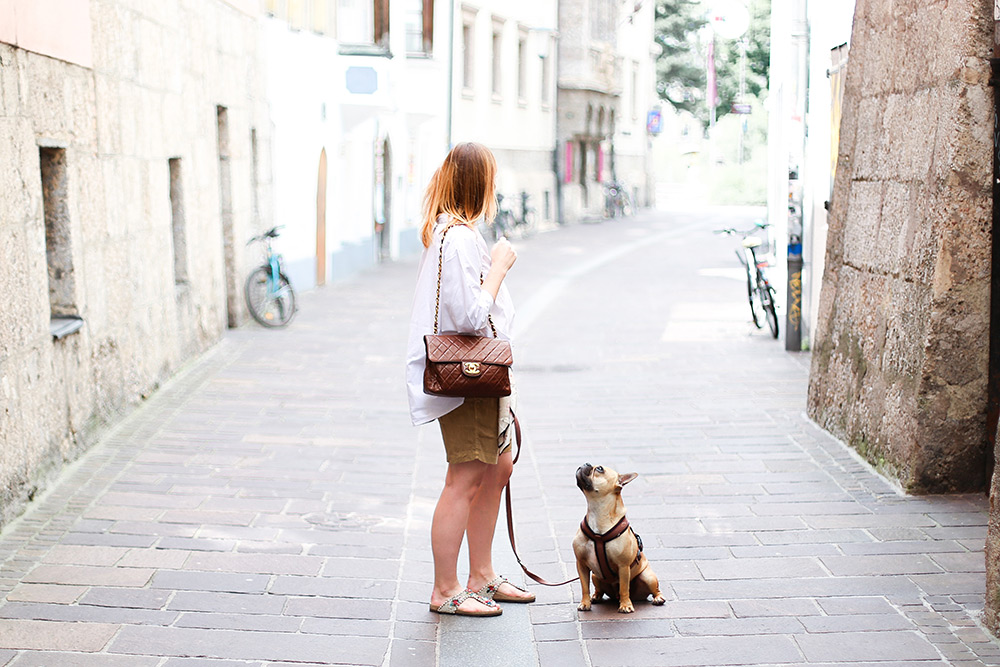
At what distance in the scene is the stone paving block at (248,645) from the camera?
461 centimetres

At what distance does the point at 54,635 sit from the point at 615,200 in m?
39.4

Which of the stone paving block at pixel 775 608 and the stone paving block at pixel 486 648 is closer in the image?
the stone paving block at pixel 486 648

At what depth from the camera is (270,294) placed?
46.8 feet

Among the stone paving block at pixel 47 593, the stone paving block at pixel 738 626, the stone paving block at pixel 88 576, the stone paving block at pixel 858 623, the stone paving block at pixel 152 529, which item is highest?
the stone paving block at pixel 858 623

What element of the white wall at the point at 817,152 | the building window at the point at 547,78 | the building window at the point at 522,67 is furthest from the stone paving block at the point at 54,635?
the building window at the point at 547,78

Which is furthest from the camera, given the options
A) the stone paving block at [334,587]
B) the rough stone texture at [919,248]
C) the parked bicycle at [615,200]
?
the parked bicycle at [615,200]

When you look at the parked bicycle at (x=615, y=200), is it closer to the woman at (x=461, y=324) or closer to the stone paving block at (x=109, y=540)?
the stone paving block at (x=109, y=540)

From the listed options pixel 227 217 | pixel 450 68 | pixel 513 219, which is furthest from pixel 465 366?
pixel 513 219

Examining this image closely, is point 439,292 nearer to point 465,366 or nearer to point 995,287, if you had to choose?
point 465,366

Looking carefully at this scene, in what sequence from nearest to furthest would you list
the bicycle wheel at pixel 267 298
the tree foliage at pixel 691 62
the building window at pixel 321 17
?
the bicycle wheel at pixel 267 298, the building window at pixel 321 17, the tree foliage at pixel 691 62

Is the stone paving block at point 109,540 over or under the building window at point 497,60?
under

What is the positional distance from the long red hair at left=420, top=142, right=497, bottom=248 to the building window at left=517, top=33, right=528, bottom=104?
31.3 m

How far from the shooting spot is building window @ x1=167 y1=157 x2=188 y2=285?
11.2m

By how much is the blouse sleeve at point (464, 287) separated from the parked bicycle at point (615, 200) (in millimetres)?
38405
